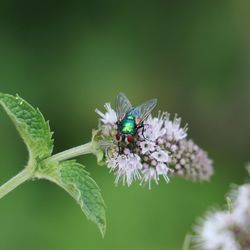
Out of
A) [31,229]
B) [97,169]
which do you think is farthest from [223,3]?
[31,229]

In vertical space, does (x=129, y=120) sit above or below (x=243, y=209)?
above

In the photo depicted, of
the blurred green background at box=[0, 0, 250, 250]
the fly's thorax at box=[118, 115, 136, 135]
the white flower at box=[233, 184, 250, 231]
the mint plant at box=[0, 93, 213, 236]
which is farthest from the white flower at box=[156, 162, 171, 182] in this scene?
the blurred green background at box=[0, 0, 250, 250]

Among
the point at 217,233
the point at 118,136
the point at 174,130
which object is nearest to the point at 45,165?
the point at 118,136

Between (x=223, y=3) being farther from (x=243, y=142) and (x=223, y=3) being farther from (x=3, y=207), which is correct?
(x=3, y=207)

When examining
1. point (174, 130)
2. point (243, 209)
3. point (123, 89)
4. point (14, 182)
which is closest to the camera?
point (243, 209)

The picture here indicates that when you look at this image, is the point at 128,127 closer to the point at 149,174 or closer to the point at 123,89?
the point at 149,174

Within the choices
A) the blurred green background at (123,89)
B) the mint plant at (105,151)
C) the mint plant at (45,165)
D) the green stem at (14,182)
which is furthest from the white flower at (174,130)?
the blurred green background at (123,89)

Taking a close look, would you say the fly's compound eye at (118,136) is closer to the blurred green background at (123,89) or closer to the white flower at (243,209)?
the white flower at (243,209)
